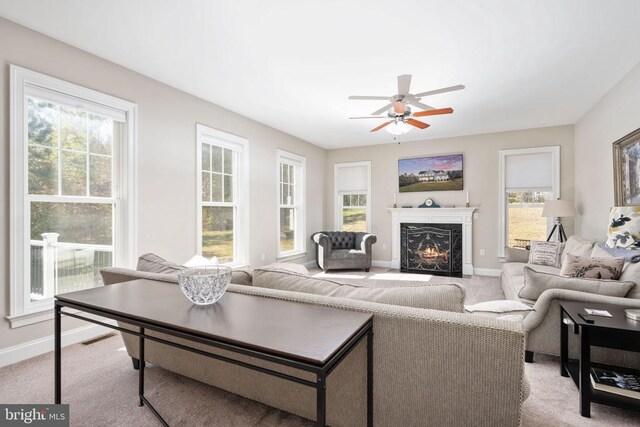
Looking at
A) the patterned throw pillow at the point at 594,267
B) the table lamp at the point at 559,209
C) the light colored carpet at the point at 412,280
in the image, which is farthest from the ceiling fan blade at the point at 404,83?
the table lamp at the point at 559,209

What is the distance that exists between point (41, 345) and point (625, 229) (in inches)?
205

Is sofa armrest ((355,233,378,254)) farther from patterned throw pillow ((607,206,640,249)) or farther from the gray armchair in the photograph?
patterned throw pillow ((607,206,640,249))

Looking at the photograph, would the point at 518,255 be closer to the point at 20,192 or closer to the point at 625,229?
the point at 625,229

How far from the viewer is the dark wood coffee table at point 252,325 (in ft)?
2.92

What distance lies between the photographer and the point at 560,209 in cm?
454

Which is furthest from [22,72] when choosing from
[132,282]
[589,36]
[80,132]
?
[589,36]

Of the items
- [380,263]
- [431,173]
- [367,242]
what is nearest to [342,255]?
[367,242]

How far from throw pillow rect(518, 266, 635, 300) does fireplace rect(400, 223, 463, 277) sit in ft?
11.4

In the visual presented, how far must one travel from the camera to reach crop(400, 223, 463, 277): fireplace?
5773 mm

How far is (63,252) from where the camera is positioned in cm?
278

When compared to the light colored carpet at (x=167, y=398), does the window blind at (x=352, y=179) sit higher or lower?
higher

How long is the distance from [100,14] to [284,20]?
1378mm

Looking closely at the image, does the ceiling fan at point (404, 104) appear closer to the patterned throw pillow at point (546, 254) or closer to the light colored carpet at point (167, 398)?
the patterned throw pillow at point (546, 254)

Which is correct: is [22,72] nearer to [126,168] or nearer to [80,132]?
[80,132]
